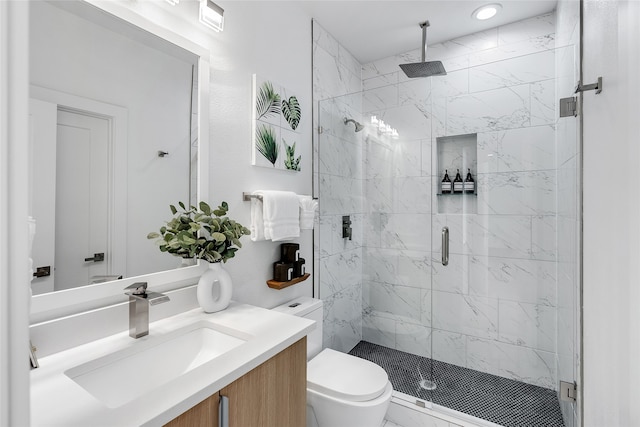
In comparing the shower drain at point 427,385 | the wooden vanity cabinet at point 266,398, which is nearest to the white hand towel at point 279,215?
the wooden vanity cabinet at point 266,398

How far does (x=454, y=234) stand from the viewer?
2.22m

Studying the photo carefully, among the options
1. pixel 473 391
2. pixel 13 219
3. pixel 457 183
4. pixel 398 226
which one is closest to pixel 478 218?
pixel 457 183

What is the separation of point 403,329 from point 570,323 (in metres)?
0.99

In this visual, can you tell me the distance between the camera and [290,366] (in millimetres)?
1108

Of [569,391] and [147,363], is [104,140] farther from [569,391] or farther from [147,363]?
[569,391]

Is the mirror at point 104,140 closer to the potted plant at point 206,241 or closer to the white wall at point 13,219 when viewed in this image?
the potted plant at point 206,241

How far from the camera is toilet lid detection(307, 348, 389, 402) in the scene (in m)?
1.46

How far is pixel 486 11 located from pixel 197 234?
2.33 m

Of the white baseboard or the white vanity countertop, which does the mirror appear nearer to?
the white vanity countertop

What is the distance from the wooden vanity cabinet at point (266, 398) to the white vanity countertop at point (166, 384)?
34 mm

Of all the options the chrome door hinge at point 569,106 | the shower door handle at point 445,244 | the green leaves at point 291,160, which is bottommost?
the shower door handle at point 445,244

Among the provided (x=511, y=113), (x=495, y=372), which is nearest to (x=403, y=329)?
(x=495, y=372)

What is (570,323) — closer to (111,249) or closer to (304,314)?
(304,314)

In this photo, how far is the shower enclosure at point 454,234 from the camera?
6.56 ft
